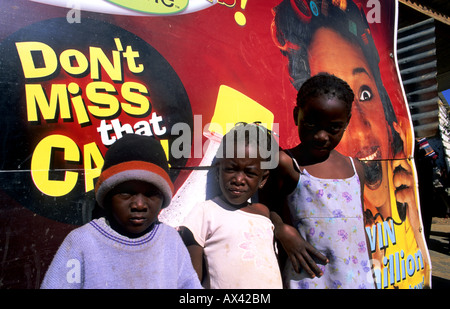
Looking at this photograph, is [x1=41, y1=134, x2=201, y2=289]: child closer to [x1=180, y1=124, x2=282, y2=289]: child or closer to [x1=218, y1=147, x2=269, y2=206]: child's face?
[x1=180, y1=124, x2=282, y2=289]: child

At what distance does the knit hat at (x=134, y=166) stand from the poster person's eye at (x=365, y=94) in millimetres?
2295

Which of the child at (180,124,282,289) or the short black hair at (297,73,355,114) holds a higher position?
the short black hair at (297,73,355,114)

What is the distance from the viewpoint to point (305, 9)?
2607 millimetres

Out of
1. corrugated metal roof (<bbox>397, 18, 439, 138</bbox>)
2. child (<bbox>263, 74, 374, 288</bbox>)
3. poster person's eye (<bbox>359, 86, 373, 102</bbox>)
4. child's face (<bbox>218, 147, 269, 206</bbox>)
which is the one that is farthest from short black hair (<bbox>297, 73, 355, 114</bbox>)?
corrugated metal roof (<bbox>397, 18, 439, 138</bbox>)

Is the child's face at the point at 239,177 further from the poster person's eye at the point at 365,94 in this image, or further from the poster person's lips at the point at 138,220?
the poster person's eye at the point at 365,94

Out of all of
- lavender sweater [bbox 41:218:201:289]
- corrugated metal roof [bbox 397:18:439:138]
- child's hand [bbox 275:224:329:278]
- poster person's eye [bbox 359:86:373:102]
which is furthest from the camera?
corrugated metal roof [bbox 397:18:439:138]

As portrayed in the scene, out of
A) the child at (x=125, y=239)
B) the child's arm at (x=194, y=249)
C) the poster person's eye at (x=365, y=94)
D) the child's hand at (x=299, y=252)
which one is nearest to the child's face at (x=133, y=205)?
the child at (x=125, y=239)

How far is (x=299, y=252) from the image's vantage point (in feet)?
5.24

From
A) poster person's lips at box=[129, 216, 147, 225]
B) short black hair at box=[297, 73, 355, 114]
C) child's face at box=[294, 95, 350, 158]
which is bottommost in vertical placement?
poster person's lips at box=[129, 216, 147, 225]

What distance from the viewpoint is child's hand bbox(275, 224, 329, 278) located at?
5.20 ft

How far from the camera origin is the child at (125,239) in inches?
45.0

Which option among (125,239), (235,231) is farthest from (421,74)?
(125,239)

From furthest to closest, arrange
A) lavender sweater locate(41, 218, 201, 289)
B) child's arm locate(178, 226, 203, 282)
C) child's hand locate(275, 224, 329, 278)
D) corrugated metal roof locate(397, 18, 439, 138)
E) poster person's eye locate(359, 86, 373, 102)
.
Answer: corrugated metal roof locate(397, 18, 439, 138), poster person's eye locate(359, 86, 373, 102), child's hand locate(275, 224, 329, 278), child's arm locate(178, 226, 203, 282), lavender sweater locate(41, 218, 201, 289)
